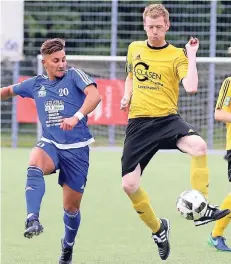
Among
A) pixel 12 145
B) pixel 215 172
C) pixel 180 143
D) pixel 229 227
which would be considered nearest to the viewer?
pixel 180 143

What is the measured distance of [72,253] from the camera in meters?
7.64

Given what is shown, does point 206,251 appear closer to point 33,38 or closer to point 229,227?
point 229,227

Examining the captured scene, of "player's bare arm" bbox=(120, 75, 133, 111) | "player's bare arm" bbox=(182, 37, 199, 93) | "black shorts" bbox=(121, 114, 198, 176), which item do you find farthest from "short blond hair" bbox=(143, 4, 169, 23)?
"black shorts" bbox=(121, 114, 198, 176)

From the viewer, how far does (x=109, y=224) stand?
933 cm

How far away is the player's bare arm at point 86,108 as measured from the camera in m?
6.71

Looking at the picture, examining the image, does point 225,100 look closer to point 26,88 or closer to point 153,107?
point 153,107

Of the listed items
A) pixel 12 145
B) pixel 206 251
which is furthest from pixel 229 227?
pixel 12 145

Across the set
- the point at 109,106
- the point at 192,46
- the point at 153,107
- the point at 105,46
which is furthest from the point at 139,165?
the point at 105,46

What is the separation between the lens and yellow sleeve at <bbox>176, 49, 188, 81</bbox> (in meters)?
7.29

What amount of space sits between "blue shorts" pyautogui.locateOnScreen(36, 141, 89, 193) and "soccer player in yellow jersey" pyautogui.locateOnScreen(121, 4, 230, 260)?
502 millimetres

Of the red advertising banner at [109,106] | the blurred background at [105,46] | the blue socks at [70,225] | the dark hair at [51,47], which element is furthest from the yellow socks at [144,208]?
the red advertising banner at [109,106]

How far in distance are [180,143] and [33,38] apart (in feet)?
46.8

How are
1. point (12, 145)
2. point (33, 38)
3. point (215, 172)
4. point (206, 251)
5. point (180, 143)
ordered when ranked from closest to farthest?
point (180, 143) < point (206, 251) < point (215, 172) < point (12, 145) < point (33, 38)

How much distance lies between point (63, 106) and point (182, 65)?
997 mm
